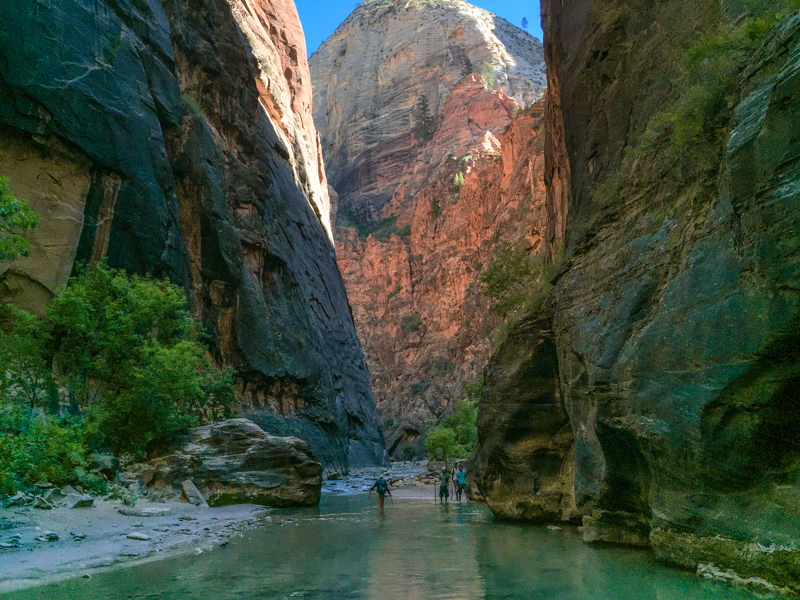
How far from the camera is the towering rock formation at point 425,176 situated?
215 feet

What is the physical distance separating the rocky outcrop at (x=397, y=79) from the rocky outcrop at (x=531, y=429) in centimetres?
8942

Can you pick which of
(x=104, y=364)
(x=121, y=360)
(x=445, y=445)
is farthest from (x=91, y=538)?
(x=445, y=445)

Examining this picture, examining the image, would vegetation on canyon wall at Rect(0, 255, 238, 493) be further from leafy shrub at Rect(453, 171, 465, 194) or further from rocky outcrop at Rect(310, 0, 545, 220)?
rocky outcrop at Rect(310, 0, 545, 220)

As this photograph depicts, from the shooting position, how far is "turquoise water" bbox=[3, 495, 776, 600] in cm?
660

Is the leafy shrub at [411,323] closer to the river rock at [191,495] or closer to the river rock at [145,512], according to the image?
the river rock at [191,495]

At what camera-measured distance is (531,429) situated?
13.7 meters

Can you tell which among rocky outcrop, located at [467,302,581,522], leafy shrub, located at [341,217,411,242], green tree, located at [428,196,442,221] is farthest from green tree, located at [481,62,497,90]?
rocky outcrop, located at [467,302,581,522]

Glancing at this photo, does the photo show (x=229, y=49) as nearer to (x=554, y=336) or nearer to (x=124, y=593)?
(x=554, y=336)

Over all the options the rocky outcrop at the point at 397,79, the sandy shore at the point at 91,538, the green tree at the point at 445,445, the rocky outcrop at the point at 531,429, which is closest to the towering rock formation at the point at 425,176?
the rocky outcrop at the point at 397,79

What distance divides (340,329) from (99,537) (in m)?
38.7

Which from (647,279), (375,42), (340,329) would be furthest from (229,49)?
(375,42)

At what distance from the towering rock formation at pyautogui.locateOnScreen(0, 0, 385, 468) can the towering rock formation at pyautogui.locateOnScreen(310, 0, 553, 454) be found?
19106 millimetres

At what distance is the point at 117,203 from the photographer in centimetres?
2264

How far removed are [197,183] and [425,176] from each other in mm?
69097
